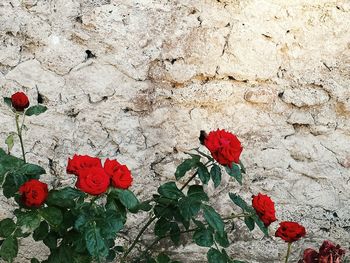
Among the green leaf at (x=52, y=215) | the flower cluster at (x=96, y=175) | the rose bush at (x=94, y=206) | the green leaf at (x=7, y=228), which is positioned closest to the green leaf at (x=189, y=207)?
the rose bush at (x=94, y=206)

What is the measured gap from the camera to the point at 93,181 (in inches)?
59.2

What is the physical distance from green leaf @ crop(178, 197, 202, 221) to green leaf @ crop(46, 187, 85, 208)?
1.07 feet

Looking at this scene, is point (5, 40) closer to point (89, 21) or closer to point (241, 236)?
point (89, 21)

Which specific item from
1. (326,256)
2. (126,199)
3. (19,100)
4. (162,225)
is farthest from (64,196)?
(326,256)

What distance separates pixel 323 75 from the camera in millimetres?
2404

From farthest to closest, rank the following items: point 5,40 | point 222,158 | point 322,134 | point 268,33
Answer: point 322,134
point 268,33
point 5,40
point 222,158

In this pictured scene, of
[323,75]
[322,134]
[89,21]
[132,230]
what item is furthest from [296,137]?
[89,21]

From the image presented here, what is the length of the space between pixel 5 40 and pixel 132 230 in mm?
928

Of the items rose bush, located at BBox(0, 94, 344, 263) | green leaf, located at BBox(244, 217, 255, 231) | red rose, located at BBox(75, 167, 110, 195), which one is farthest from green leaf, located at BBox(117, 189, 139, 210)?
green leaf, located at BBox(244, 217, 255, 231)

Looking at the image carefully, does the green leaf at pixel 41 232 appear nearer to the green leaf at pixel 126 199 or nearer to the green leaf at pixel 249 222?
the green leaf at pixel 126 199

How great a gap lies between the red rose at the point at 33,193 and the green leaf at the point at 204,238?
518 mm

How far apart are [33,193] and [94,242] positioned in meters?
0.22

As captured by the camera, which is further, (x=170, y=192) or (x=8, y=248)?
(x=170, y=192)

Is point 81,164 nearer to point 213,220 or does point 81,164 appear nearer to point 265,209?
point 213,220
